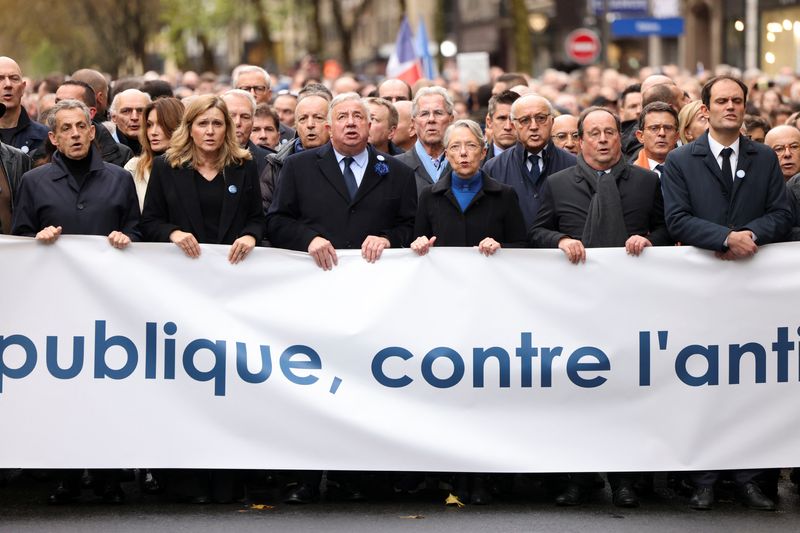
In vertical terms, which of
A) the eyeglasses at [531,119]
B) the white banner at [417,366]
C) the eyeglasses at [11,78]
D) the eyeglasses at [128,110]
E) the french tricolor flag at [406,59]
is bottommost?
the white banner at [417,366]

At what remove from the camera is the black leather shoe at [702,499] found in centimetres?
855

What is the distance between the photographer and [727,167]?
880 cm

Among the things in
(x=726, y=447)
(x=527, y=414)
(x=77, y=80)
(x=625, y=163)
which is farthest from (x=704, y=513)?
(x=77, y=80)

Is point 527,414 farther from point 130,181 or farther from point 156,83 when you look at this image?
point 156,83

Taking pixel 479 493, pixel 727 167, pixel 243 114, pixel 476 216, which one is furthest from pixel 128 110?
pixel 727 167

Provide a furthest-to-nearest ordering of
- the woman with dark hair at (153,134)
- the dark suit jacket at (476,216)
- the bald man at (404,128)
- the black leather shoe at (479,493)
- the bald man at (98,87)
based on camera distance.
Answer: the bald man at (98,87), the bald man at (404,128), the woman with dark hair at (153,134), the dark suit jacket at (476,216), the black leather shoe at (479,493)

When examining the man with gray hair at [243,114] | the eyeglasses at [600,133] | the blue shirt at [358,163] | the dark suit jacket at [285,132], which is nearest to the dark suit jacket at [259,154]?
the man with gray hair at [243,114]

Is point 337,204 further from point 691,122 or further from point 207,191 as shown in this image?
point 691,122

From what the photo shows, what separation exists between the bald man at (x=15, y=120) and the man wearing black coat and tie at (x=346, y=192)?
2.60 meters

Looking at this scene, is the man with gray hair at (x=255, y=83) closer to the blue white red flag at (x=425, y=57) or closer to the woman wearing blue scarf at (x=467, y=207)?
the woman wearing blue scarf at (x=467, y=207)

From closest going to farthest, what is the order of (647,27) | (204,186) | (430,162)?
(204,186) → (430,162) → (647,27)

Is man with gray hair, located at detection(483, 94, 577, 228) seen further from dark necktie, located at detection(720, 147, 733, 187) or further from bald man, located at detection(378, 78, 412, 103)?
bald man, located at detection(378, 78, 412, 103)

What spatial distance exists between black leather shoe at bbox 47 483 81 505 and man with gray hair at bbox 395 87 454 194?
304 centimetres

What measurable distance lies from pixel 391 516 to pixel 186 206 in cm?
191
